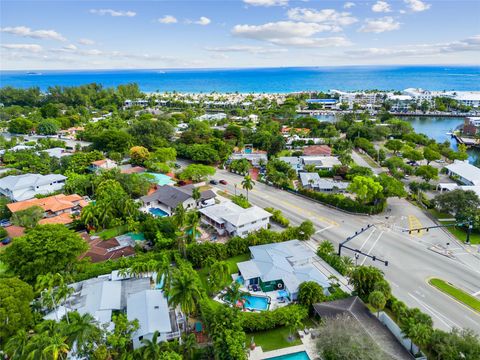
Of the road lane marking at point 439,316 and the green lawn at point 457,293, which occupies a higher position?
the green lawn at point 457,293

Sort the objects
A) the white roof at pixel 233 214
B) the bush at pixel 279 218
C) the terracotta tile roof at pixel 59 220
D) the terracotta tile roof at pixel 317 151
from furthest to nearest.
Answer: the terracotta tile roof at pixel 317 151, the bush at pixel 279 218, the terracotta tile roof at pixel 59 220, the white roof at pixel 233 214

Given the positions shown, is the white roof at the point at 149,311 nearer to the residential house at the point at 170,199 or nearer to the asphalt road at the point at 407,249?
the residential house at the point at 170,199

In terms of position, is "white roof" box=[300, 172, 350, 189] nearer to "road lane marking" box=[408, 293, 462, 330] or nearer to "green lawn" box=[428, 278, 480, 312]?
"green lawn" box=[428, 278, 480, 312]

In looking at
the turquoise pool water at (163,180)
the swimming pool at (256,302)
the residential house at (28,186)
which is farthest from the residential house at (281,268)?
the residential house at (28,186)

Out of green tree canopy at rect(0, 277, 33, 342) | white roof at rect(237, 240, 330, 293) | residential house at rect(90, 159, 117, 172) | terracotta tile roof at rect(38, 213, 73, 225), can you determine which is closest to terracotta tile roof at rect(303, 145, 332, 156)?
white roof at rect(237, 240, 330, 293)

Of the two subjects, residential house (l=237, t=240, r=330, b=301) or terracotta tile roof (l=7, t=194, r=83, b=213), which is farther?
terracotta tile roof (l=7, t=194, r=83, b=213)

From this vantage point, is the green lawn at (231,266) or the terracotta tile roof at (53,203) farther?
the terracotta tile roof at (53,203)

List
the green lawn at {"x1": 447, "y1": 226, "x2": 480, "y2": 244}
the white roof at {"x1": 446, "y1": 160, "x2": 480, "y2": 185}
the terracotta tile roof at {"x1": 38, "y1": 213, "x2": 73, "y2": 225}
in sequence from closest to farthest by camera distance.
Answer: the green lawn at {"x1": 447, "y1": 226, "x2": 480, "y2": 244} < the terracotta tile roof at {"x1": 38, "y1": 213, "x2": 73, "y2": 225} < the white roof at {"x1": 446, "y1": 160, "x2": 480, "y2": 185}

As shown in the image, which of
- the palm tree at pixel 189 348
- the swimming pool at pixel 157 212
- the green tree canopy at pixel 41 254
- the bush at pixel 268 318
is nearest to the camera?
the palm tree at pixel 189 348
